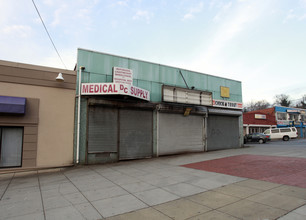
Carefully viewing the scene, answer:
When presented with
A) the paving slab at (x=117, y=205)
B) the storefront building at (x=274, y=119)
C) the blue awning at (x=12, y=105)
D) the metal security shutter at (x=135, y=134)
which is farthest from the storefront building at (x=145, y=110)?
the storefront building at (x=274, y=119)

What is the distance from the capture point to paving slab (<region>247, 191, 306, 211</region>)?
181 inches

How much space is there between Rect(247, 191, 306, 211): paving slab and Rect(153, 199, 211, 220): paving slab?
1.53m

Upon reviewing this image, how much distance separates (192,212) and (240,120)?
52.1 ft

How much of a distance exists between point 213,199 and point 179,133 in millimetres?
9364

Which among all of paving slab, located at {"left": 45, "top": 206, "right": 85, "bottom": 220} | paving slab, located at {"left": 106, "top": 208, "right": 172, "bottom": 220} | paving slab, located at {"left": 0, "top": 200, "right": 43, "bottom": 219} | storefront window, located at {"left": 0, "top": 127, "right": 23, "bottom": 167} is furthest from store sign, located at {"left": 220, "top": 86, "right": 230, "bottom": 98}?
paving slab, located at {"left": 0, "top": 200, "right": 43, "bottom": 219}

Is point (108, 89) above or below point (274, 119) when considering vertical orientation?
above

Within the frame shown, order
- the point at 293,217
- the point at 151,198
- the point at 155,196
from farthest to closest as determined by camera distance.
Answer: the point at 155,196, the point at 151,198, the point at 293,217

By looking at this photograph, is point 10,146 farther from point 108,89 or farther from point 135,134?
point 135,134

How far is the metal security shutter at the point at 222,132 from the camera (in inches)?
643

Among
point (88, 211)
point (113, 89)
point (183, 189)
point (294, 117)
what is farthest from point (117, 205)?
point (294, 117)

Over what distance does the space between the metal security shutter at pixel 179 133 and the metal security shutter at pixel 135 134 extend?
883mm

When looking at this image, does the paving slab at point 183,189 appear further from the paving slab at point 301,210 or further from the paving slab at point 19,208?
the paving slab at point 19,208

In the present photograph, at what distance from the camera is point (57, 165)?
1031 centimetres

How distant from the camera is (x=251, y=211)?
4.38m
